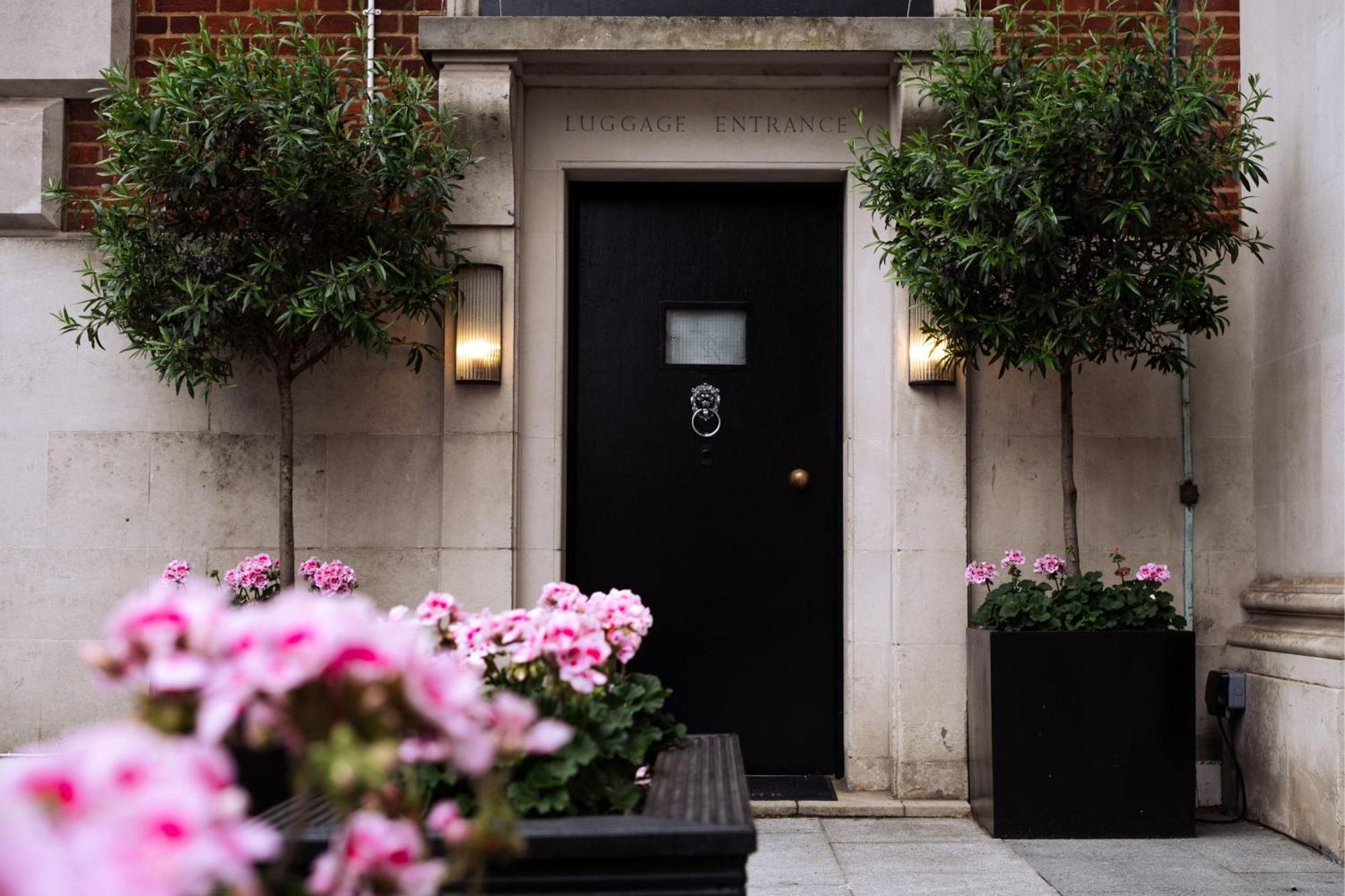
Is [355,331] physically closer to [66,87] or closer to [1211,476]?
[66,87]

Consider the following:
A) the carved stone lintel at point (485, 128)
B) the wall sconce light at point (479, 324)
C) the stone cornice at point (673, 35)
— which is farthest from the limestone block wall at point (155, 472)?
the stone cornice at point (673, 35)

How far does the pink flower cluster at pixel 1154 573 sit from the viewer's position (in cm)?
Answer: 580

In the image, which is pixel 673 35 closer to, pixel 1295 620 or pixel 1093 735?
pixel 1093 735

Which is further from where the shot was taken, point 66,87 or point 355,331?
point 66,87

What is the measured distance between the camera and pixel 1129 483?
647 cm

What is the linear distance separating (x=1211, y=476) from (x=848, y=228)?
215cm

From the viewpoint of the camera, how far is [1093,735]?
5.60m

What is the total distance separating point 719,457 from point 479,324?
138 centimetres

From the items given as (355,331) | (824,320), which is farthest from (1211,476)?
(355,331)

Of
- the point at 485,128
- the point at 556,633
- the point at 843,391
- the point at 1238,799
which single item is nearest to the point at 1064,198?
the point at 843,391

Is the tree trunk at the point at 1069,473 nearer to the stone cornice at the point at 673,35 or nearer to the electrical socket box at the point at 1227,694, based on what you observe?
the electrical socket box at the point at 1227,694

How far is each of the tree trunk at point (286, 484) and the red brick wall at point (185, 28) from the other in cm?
157

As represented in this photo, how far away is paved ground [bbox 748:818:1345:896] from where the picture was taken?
4.82 metres

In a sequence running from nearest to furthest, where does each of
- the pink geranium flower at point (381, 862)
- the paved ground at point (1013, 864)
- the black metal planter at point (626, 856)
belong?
the pink geranium flower at point (381, 862), the black metal planter at point (626, 856), the paved ground at point (1013, 864)
